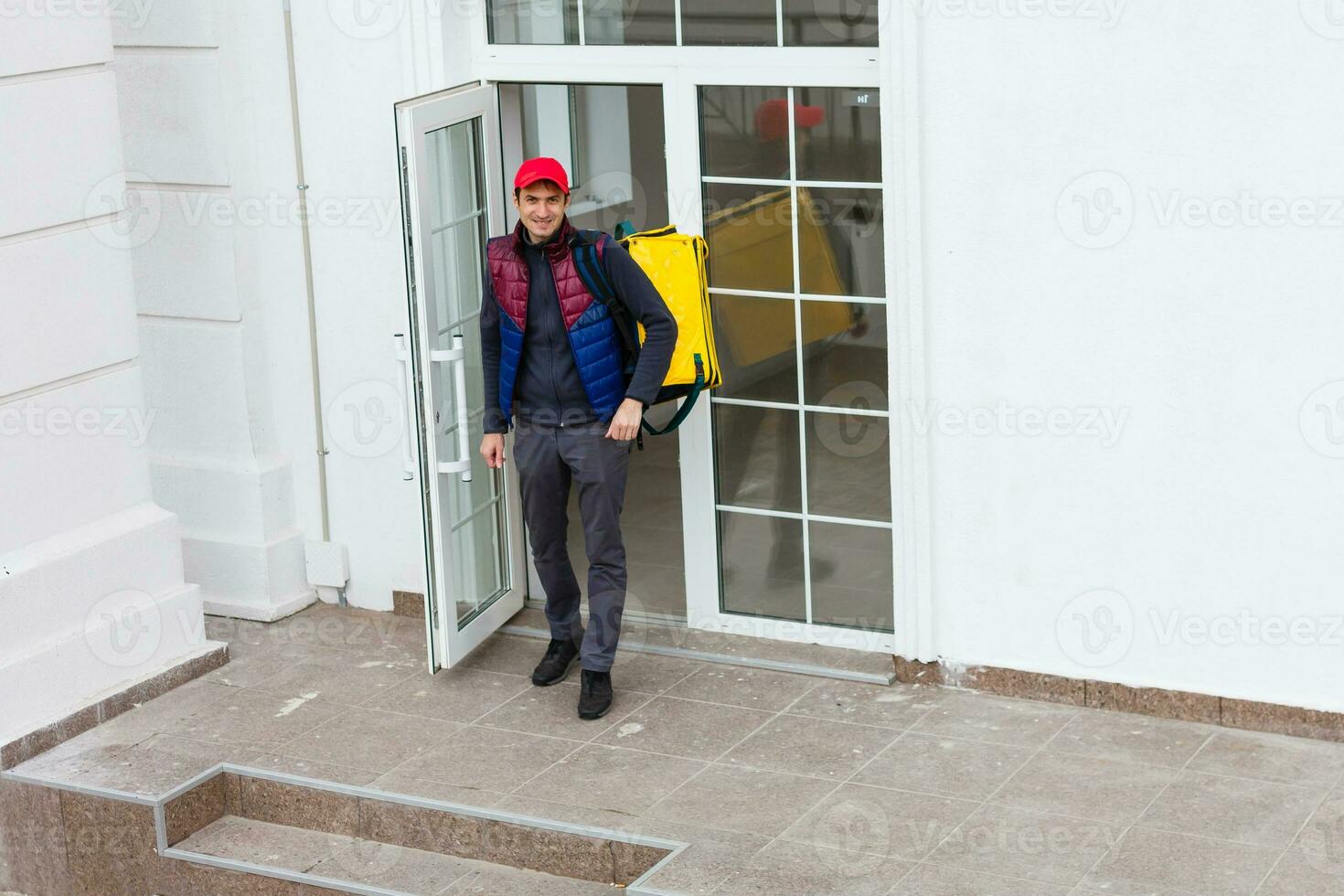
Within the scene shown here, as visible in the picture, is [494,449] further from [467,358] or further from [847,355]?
[847,355]

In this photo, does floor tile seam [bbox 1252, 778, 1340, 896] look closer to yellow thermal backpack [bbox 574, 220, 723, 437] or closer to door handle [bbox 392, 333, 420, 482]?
yellow thermal backpack [bbox 574, 220, 723, 437]

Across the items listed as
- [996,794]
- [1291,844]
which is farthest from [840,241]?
[1291,844]

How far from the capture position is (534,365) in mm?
5488

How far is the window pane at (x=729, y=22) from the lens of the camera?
5.59 m

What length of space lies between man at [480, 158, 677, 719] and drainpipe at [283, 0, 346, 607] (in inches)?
41.8

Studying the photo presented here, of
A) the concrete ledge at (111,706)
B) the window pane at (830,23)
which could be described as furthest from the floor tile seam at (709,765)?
the window pane at (830,23)

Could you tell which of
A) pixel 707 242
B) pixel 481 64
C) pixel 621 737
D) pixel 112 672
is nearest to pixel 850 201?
pixel 707 242

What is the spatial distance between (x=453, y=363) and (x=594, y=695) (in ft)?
4.09

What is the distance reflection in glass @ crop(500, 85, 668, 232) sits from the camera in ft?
19.6

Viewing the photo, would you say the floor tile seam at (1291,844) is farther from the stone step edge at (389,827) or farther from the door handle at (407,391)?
the door handle at (407,391)

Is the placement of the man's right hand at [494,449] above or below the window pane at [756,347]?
below

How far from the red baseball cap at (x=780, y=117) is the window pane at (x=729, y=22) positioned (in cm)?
21

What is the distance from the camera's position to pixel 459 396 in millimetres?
5844

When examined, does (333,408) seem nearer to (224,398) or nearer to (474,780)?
(224,398)
